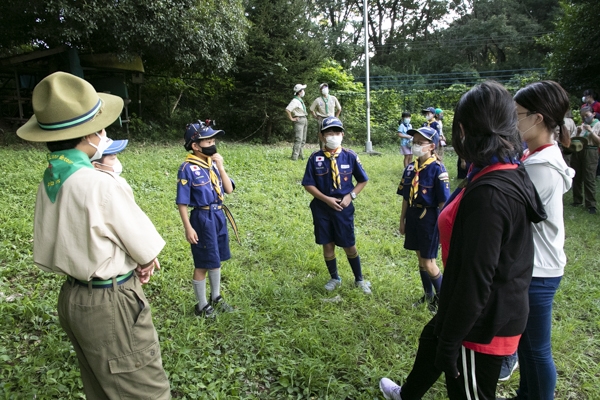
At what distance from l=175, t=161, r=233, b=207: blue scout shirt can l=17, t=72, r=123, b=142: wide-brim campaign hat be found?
1.52 m

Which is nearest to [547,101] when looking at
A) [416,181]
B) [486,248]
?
[486,248]

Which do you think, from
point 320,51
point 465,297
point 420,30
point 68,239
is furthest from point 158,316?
point 420,30

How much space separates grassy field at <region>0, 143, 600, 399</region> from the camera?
2979 millimetres

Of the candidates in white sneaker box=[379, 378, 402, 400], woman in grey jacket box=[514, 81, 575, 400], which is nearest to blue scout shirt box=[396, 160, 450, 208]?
woman in grey jacket box=[514, 81, 575, 400]

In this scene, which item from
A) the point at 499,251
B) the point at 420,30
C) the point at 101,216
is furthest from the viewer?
the point at 420,30

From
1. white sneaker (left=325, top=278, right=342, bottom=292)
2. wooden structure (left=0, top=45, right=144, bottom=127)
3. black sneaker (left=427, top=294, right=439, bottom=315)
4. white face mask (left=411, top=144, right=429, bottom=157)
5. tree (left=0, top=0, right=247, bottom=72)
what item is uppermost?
tree (left=0, top=0, right=247, bottom=72)

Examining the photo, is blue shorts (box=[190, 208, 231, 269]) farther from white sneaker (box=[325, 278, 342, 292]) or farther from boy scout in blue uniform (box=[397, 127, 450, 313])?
boy scout in blue uniform (box=[397, 127, 450, 313])

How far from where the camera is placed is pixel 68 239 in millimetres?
1890

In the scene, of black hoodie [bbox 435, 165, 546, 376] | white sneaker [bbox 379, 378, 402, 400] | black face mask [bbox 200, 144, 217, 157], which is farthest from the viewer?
black face mask [bbox 200, 144, 217, 157]

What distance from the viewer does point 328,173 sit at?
4129mm

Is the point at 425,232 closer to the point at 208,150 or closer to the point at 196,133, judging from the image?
the point at 208,150

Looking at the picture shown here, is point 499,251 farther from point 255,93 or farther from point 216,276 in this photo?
point 255,93

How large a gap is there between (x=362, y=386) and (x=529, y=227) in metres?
1.79

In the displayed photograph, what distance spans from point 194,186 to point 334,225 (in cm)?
143
